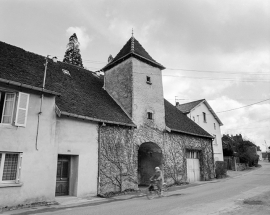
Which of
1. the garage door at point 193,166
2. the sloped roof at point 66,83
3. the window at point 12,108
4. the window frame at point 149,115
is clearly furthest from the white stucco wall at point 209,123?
the window at point 12,108

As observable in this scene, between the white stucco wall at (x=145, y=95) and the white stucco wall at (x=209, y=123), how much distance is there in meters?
12.7

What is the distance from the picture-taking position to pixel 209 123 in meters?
31.8

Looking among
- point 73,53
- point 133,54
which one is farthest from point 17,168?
point 73,53

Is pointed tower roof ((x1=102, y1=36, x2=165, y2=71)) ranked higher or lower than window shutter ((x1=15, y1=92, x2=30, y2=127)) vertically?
higher

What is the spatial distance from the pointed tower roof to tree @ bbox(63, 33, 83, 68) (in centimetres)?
1529

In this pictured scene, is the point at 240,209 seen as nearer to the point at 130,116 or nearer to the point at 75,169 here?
the point at 75,169

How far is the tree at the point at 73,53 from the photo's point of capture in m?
32.4

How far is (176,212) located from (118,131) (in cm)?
702

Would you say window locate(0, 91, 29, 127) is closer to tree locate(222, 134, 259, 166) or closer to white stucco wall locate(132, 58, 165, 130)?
white stucco wall locate(132, 58, 165, 130)

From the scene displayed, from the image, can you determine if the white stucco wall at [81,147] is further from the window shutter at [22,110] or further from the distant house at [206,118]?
the distant house at [206,118]

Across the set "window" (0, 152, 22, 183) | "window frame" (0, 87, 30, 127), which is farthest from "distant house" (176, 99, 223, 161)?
"window" (0, 152, 22, 183)

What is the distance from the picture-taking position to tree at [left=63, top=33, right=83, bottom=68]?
32.4m

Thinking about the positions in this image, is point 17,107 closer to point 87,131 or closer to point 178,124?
point 87,131

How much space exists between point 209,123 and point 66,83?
23.4 m
